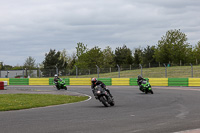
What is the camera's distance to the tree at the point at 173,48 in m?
66.8

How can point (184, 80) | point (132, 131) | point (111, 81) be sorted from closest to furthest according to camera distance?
point (132, 131) < point (184, 80) < point (111, 81)

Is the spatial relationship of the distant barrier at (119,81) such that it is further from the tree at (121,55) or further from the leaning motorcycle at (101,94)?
the tree at (121,55)

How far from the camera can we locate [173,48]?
222 ft

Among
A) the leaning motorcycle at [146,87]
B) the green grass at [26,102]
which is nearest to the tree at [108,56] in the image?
the leaning motorcycle at [146,87]

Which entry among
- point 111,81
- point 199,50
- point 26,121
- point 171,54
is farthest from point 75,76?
point 199,50

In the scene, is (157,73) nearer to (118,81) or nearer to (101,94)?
(118,81)

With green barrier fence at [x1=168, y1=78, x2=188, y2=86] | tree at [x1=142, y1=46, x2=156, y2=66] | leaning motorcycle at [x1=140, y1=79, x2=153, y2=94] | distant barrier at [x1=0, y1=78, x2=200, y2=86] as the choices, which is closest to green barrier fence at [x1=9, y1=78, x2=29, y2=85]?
distant barrier at [x1=0, y1=78, x2=200, y2=86]

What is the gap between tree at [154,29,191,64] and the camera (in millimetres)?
66812

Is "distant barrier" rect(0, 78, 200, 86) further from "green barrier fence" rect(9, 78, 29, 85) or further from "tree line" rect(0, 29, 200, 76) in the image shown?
"tree line" rect(0, 29, 200, 76)

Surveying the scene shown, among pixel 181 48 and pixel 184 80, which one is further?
pixel 181 48

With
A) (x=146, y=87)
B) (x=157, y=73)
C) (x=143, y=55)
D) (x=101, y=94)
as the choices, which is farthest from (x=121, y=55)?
(x=101, y=94)

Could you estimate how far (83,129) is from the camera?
7.26m

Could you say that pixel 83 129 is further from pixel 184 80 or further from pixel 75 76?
pixel 75 76

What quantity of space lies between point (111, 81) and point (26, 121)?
24.8 m
